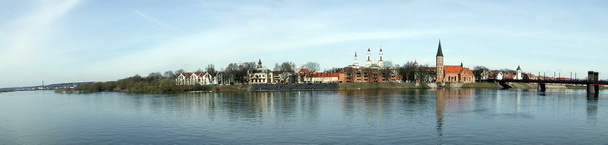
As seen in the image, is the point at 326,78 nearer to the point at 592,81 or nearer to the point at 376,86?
the point at 376,86

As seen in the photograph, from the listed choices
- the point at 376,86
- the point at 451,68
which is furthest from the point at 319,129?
the point at 451,68

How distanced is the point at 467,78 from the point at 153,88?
332 feet

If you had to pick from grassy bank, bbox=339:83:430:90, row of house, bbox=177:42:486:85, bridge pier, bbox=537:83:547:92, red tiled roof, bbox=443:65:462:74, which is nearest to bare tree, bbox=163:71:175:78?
row of house, bbox=177:42:486:85

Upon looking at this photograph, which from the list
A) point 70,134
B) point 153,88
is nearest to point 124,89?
point 153,88

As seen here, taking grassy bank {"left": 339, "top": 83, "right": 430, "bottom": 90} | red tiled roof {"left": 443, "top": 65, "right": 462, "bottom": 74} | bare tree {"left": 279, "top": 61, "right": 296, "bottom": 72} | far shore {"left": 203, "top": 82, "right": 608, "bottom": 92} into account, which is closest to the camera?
far shore {"left": 203, "top": 82, "right": 608, "bottom": 92}

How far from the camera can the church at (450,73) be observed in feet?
506

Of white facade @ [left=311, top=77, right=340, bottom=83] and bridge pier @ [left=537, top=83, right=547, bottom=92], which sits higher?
white facade @ [left=311, top=77, right=340, bottom=83]

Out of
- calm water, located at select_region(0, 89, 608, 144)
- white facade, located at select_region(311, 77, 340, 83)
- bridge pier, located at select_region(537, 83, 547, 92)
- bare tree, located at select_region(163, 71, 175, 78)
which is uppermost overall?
bare tree, located at select_region(163, 71, 175, 78)

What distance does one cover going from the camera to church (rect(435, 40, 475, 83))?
154125 mm

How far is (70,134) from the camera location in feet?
105

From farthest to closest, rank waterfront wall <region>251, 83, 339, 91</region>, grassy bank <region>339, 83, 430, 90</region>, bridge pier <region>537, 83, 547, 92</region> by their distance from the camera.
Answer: grassy bank <region>339, 83, 430, 90</region>, waterfront wall <region>251, 83, 339, 91</region>, bridge pier <region>537, 83, 547, 92</region>

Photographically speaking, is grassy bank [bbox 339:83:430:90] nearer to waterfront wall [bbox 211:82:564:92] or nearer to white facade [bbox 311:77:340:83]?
waterfront wall [bbox 211:82:564:92]

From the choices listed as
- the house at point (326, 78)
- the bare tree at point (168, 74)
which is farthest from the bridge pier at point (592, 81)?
the bare tree at point (168, 74)

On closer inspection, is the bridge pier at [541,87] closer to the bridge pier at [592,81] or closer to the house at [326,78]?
the bridge pier at [592,81]
